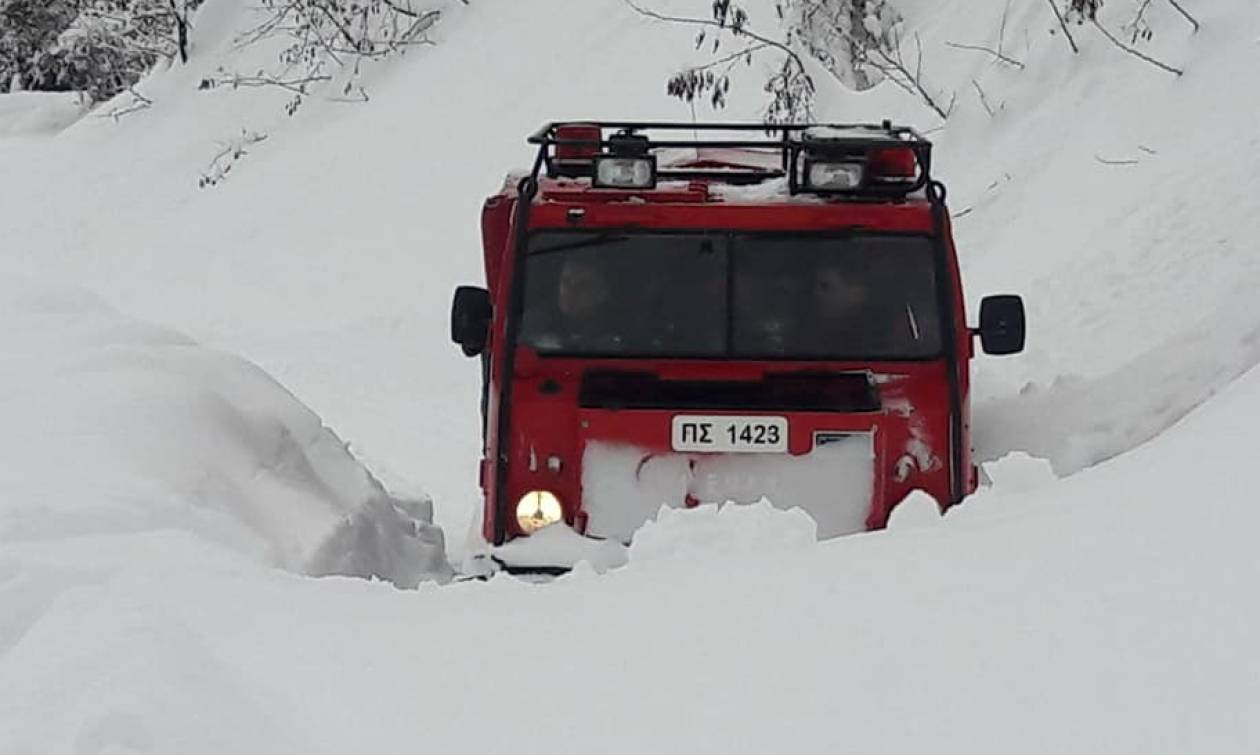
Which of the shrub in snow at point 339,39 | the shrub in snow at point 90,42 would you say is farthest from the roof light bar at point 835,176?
the shrub in snow at point 90,42

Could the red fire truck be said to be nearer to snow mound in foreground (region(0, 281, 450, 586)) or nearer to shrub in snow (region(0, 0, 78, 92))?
snow mound in foreground (region(0, 281, 450, 586))

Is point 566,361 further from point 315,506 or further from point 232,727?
point 232,727

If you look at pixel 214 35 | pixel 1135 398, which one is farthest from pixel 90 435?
pixel 214 35

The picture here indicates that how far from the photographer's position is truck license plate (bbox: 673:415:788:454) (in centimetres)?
616

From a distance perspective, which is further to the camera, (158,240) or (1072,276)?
(158,240)

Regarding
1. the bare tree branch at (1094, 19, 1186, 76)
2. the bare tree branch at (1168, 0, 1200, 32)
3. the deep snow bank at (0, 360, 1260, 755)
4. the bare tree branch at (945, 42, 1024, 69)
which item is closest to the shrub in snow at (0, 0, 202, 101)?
the bare tree branch at (945, 42, 1024, 69)

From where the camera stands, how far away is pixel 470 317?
670 centimetres

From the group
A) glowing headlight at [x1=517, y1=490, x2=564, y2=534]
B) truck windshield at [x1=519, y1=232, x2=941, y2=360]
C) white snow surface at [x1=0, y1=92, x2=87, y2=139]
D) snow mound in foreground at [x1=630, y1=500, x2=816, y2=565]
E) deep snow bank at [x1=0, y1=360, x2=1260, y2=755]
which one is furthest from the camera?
white snow surface at [x1=0, y1=92, x2=87, y2=139]

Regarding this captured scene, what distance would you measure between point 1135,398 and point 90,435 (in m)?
4.45

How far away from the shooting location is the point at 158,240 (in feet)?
70.9

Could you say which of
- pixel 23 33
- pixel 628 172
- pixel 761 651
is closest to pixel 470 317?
pixel 628 172

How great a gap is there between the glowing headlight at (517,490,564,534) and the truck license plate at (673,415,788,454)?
47cm

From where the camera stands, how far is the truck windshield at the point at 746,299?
6.46 m

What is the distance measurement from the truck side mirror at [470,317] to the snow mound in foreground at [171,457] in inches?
37.6
